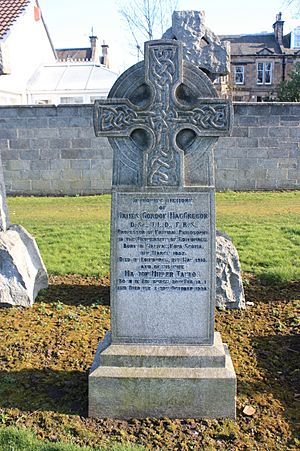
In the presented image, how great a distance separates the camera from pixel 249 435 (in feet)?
10.9

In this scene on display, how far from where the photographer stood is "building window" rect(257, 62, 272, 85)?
4400cm

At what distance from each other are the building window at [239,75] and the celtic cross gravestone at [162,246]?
139 ft

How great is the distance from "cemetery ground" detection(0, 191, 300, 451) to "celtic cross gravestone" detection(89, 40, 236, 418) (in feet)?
0.64

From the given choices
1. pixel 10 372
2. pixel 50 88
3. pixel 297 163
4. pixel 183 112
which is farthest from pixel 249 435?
pixel 50 88

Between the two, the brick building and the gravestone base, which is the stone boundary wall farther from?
the brick building

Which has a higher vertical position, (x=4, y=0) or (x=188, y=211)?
(x=4, y=0)

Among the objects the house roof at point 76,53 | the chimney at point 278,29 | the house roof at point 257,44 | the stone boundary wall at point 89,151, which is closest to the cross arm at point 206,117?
the stone boundary wall at point 89,151

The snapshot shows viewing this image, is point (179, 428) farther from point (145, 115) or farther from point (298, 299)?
point (298, 299)

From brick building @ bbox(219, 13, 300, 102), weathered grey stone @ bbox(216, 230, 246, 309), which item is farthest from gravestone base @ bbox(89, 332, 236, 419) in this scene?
brick building @ bbox(219, 13, 300, 102)

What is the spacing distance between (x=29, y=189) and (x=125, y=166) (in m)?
10.2

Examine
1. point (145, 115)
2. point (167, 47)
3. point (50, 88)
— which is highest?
point (50, 88)

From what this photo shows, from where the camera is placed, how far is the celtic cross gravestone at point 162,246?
3465 millimetres

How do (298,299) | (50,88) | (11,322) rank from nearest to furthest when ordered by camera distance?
1. (11,322)
2. (298,299)
3. (50,88)

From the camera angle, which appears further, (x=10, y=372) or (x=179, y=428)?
(x=10, y=372)
